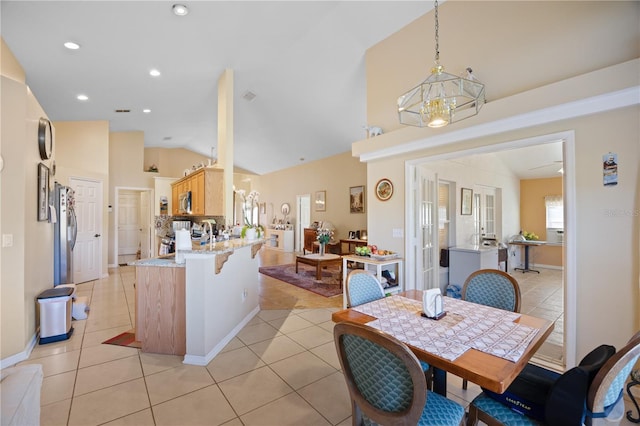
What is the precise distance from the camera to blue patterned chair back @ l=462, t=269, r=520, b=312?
6.85ft

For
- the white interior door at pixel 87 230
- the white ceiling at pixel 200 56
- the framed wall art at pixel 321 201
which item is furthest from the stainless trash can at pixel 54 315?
the framed wall art at pixel 321 201

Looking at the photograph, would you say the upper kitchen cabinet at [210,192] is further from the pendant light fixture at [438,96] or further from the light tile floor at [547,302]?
the light tile floor at [547,302]

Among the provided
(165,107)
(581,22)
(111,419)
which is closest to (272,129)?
(165,107)

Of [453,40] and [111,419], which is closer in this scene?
[111,419]

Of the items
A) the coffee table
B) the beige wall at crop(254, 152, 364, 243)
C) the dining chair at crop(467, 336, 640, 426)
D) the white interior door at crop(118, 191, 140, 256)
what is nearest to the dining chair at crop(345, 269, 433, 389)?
the dining chair at crop(467, 336, 640, 426)

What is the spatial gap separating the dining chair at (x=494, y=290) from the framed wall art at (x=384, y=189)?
1781mm

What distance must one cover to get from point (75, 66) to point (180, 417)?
430 cm

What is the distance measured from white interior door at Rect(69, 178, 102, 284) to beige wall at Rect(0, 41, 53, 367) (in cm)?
321

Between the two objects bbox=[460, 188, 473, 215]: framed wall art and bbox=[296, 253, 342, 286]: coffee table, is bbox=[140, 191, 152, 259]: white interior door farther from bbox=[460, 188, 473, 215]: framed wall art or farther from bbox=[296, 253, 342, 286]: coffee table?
bbox=[460, 188, 473, 215]: framed wall art

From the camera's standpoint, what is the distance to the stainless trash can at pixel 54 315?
115 inches

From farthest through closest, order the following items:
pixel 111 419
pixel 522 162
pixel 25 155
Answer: pixel 522 162 < pixel 25 155 < pixel 111 419

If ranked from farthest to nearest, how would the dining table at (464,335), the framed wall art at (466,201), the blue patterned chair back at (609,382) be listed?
the framed wall art at (466,201), the dining table at (464,335), the blue patterned chair back at (609,382)

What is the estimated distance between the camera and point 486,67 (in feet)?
9.62

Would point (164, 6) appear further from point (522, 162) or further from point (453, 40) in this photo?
point (522, 162)
